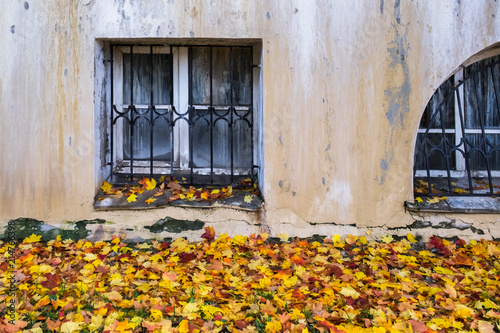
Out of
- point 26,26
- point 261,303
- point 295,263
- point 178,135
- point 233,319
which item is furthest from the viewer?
point 178,135

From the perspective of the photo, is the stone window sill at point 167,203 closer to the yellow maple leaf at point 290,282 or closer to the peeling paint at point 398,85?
the yellow maple leaf at point 290,282

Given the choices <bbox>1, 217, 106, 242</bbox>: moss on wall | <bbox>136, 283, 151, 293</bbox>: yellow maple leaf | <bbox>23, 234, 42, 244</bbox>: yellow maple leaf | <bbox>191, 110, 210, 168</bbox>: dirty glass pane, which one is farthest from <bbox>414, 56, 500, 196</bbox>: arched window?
<bbox>23, 234, 42, 244</bbox>: yellow maple leaf

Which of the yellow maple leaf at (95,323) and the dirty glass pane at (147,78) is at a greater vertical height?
the dirty glass pane at (147,78)

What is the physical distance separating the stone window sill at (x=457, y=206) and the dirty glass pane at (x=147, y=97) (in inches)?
96.4

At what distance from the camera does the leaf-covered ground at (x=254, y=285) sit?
238cm

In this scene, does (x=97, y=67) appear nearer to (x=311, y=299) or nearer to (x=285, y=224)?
(x=285, y=224)

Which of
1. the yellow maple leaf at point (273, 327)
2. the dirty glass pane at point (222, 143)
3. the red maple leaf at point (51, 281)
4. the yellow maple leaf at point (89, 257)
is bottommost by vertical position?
the yellow maple leaf at point (273, 327)

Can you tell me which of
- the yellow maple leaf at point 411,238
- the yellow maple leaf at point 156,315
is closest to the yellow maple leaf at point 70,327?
the yellow maple leaf at point 156,315

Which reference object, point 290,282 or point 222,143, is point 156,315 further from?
point 222,143

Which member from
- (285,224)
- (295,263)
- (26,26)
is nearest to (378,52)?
(285,224)

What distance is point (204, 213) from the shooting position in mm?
3676

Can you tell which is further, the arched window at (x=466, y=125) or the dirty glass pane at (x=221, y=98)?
the arched window at (x=466, y=125)

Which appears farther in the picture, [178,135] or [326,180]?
[178,135]

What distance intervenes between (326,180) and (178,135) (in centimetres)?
158
